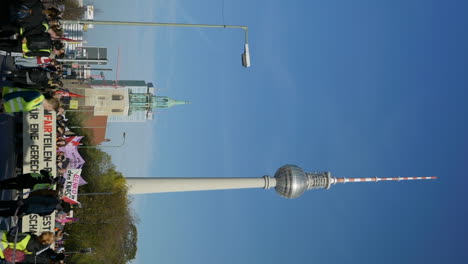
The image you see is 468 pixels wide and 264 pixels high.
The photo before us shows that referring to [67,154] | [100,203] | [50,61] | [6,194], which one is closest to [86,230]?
[100,203]

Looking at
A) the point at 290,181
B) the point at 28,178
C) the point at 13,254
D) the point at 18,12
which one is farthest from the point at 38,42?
the point at 290,181

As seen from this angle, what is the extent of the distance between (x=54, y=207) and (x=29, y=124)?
39.4ft

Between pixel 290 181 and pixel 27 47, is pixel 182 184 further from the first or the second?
pixel 27 47

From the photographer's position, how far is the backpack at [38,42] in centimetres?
1699

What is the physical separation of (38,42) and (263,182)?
1924 inches

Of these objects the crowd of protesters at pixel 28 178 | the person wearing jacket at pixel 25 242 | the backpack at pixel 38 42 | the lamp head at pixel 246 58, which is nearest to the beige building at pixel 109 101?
the lamp head at pixel 246 58

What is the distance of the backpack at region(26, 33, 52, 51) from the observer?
17.0 m

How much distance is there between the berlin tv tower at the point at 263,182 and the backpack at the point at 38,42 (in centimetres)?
3376

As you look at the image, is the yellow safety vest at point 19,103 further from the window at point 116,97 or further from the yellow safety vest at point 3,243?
the window at point 116,97

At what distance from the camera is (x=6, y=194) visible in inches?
790

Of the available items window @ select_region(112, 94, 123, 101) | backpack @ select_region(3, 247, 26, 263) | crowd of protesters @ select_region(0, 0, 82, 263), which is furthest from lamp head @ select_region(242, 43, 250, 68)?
window @ select_region(112, 94, 123, 101)

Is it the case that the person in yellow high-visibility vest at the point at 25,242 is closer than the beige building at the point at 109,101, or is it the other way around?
the person in yellow high-visibility vest at the point at 25,242

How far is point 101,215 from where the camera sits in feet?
139

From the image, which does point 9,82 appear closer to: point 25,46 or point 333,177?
point 25,46
